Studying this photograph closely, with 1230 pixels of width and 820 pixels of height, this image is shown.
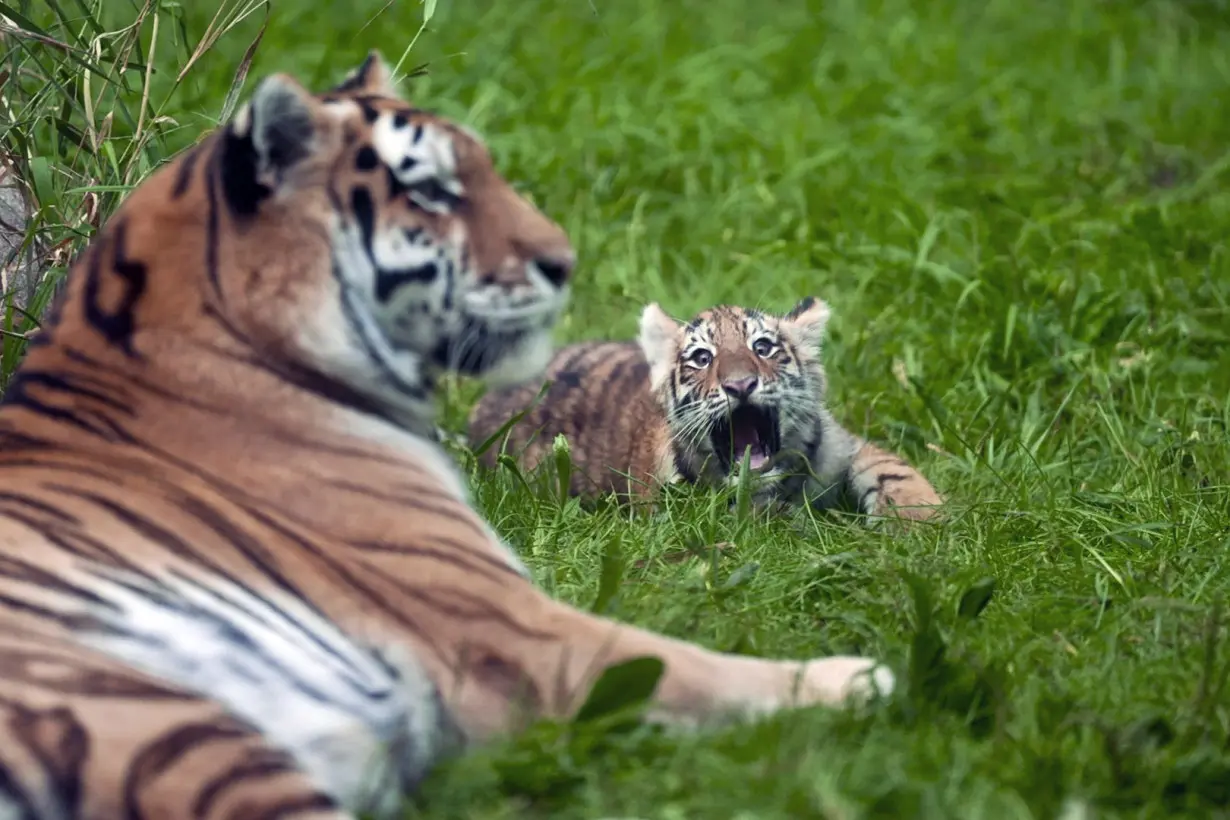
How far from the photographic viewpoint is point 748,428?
205 inches

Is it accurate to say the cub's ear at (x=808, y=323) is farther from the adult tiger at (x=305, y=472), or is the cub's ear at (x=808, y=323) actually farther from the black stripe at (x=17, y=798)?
the black stripe at (x=17, y=798)

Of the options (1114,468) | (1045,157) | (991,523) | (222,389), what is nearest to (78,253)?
(222,389)

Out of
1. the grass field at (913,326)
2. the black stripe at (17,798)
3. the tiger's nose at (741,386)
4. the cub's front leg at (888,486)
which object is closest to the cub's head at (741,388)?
the tiger's nose at (741,386)

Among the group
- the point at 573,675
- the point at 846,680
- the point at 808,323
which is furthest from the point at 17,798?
the point at 808,323

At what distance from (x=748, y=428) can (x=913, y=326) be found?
1.12 m

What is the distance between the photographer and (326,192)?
3033mm

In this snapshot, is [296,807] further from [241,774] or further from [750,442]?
[750,442]

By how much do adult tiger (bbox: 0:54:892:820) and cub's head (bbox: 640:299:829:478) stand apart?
185cm

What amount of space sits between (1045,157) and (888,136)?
71 cm

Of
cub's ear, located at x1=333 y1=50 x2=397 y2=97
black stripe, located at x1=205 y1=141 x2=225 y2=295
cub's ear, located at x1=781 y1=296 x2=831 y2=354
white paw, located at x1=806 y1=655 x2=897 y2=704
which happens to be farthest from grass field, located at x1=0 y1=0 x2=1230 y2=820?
cub's ear, located at x1=333 y1=50 x2=397 y2=97

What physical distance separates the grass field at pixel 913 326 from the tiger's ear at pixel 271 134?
3.44 feet

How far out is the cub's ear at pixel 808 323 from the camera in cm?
537

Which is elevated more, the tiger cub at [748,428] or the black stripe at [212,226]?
the black stripe at [212,226]

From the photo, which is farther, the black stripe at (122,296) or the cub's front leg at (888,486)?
the cub's front leg at (888,486)
